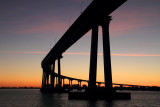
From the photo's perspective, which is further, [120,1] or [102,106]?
[120,1]

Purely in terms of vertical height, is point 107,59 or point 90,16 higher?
point 90,16

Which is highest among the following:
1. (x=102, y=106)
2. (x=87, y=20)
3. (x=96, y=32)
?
(x=87, y=20)

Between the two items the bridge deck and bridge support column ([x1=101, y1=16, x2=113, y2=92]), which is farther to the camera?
bridge support column ([x1=101, y1=16, x2=113, y2=92])

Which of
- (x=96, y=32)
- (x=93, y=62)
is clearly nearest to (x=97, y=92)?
(x=93, y=62)

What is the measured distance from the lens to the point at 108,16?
4662 centimetres

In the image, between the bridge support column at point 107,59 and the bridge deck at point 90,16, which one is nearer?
the bridge deck at point 90,16

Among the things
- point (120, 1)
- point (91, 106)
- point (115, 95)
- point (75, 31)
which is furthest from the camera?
point (75, 31)

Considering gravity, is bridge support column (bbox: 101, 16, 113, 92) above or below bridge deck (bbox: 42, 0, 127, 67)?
below

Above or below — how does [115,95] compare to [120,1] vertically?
below

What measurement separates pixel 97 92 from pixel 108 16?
51.2ft

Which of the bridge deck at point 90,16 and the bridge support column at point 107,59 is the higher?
the bridge deck at point 90,16

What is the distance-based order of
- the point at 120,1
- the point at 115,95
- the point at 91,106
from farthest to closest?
1. the point at 115,95
2. the point at 120,1
3. the point at 91,106

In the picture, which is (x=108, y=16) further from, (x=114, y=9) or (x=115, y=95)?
(x=115, y=95)

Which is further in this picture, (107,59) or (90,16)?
(90,16)
